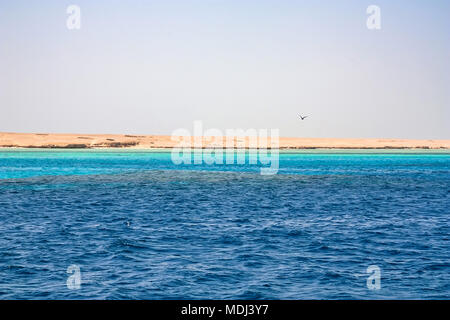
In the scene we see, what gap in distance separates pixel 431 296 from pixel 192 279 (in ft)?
26.0

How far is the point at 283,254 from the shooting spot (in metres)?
23.7

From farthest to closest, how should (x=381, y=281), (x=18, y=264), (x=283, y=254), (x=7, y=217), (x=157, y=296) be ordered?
(x=7, y=217) → (x=283, y=254) → (x=18, y=264) → (x=381, y=281) → (x=157, y=296)

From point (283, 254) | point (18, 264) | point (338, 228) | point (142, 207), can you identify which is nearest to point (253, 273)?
point (283, 254)

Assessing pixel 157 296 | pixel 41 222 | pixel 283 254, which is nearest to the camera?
pixel 157 296

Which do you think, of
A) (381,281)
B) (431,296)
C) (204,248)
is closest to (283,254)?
(204,248)

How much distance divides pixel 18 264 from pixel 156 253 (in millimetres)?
5692

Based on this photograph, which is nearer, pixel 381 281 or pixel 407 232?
pixel 381 281

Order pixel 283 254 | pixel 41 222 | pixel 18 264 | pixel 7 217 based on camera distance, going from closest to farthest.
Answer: pixel 18 264, pixel 283 254, pixel 41 222, pixel 7 217

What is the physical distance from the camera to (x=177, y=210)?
1681 inches

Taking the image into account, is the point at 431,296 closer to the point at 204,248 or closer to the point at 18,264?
the point at 204,248

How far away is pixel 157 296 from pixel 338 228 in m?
17.7

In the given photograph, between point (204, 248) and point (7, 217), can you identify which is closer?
point (204, 248)

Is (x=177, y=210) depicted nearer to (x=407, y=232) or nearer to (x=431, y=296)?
(x=407, y=232)

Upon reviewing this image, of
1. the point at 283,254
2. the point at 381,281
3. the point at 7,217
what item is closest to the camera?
the point at 381,281
